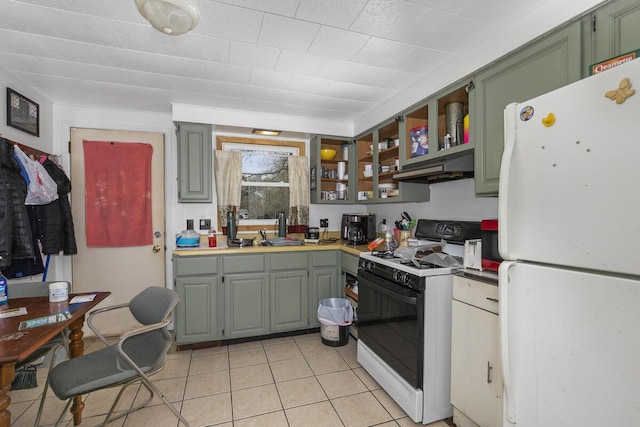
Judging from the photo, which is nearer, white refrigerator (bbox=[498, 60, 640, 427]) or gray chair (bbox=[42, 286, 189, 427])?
white refrigerator (bbox=[498, 60, 640, 427])

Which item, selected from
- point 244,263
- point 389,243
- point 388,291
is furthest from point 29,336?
point 389,243

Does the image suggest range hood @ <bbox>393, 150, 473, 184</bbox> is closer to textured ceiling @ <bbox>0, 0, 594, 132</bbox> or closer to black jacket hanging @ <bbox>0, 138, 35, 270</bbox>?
textured ceiling @ <bbox>0, 0, 594, 132</bbox>

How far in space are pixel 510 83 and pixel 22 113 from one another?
144 inches

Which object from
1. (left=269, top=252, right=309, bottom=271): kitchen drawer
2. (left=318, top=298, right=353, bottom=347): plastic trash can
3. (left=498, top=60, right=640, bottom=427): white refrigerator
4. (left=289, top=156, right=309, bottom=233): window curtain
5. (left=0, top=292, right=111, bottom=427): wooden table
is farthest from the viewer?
(left=289, top=156, right=309, bottom=233): window curtain

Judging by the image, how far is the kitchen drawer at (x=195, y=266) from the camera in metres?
2.73

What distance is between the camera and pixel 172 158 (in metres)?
3.30

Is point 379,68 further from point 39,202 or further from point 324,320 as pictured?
point 39,202

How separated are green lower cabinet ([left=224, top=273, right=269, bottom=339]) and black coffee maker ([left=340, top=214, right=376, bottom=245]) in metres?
0.98

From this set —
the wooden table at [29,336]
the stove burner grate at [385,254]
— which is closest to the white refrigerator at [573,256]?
the stove burner grate at [385,254]

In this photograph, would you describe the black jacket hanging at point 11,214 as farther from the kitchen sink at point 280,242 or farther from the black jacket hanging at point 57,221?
the kitchen sink at point 280,242

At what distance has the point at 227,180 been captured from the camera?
333cm

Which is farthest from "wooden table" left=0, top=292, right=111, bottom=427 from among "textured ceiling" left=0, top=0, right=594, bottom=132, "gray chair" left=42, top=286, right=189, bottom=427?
"textured ceiling" left=0, top=0, right=594, bottom=132

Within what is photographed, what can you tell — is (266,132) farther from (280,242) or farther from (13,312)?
(13,312)

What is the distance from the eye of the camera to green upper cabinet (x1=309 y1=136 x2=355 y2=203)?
349cm
